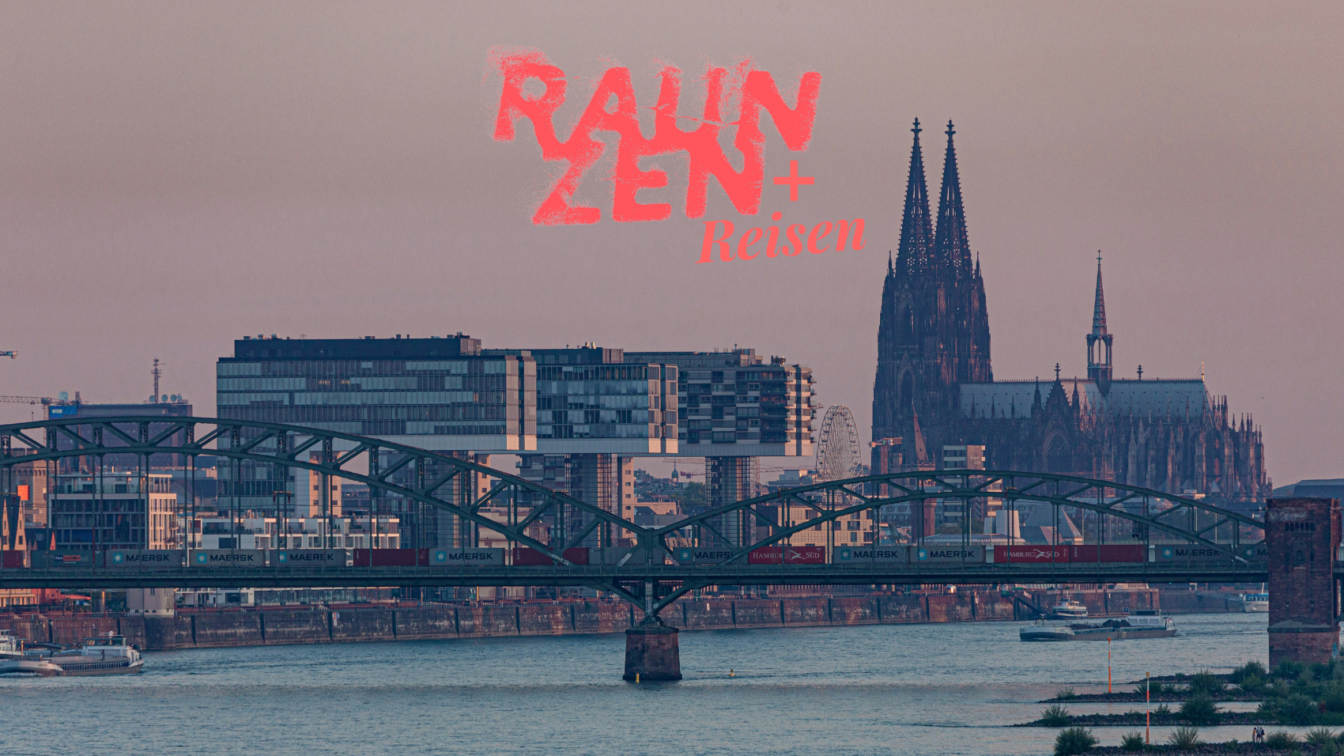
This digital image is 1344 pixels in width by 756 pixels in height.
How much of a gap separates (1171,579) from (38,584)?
64.9 m

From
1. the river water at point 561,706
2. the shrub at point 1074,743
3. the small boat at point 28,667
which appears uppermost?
the shrub at point 1074,743

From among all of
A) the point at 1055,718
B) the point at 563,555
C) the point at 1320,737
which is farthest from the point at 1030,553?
the point at 1320,737

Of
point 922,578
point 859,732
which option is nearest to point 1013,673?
point 922,578

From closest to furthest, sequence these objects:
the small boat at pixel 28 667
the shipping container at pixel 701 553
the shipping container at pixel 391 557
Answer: the shipping container at pixel 701 553, the shipping container at pixel 391 557, the small boat at pixel 28 667

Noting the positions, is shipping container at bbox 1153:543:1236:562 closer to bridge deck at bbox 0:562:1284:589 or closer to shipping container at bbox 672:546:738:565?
bridge deck at bbox 0:562:1284:589

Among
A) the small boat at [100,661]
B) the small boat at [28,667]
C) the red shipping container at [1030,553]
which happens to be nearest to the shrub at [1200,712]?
the red shipping container at [1030,553]

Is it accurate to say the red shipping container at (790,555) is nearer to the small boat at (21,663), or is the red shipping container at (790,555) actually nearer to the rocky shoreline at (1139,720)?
the rocky shoreline at (1139,720)

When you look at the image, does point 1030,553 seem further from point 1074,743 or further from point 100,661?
point 100,661

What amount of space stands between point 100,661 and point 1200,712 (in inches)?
3411

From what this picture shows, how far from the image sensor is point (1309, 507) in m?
142

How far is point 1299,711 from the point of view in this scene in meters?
113

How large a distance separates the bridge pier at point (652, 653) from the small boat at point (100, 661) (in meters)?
39.3

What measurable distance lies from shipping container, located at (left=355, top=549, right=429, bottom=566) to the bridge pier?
16.6 meters

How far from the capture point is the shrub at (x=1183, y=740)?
97500 millimetres
